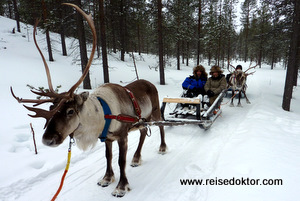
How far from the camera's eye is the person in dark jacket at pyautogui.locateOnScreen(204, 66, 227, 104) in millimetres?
6671

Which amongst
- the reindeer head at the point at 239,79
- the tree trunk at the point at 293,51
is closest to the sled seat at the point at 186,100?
the reindeer head at the point at 239,79

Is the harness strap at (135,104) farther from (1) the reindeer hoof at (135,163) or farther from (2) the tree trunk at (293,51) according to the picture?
(2) the tree trunk at (293,51)

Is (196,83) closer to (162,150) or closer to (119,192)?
(162,150)

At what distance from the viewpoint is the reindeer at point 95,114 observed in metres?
2.07

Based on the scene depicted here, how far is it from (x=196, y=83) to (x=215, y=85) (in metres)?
0.70

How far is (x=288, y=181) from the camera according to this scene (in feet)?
8.95

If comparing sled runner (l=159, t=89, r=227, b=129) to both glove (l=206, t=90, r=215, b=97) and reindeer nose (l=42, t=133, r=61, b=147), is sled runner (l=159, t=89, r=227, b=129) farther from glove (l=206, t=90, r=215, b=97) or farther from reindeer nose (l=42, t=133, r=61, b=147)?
reindeer nose (l=42, t=133, r=61, b=147)

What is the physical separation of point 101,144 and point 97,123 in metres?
2.38

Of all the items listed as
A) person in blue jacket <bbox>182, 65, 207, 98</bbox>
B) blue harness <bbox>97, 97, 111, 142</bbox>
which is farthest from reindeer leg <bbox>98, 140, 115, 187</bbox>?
person in blue jacket <bbox>182, 65, 207, 98</bbox>

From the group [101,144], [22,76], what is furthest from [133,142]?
[22,76]

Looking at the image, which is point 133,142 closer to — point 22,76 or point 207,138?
point 207,138

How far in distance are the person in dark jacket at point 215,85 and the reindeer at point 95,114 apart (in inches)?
140

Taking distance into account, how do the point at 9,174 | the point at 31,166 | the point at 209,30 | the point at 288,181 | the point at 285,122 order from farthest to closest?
the point at 209,30
the point at 285,122
the point at 31,166
the point at 9,174
the point at 288,181

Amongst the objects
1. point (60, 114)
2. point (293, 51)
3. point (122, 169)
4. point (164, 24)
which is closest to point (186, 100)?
point (122, 169)
